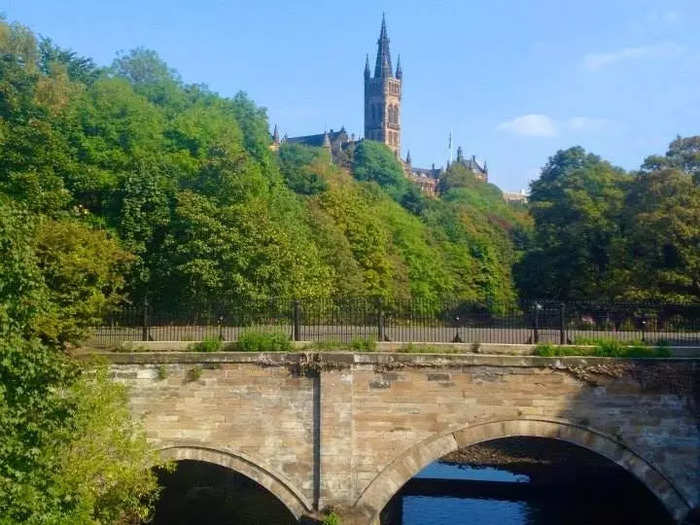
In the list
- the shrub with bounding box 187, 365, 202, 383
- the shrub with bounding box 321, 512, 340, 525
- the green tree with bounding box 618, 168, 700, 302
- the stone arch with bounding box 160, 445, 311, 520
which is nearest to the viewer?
the shrub with bounding box 321, 512, 340, 525

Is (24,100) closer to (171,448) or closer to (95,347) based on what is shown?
(95,347)

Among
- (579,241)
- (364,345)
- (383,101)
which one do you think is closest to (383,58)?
(383,101)

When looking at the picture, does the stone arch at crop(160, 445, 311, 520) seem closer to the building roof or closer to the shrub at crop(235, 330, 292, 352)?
the shrub at crop(235, 330, 292, 352)

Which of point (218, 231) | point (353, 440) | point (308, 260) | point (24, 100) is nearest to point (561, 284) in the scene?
point (308, 260)

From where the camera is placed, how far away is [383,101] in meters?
131

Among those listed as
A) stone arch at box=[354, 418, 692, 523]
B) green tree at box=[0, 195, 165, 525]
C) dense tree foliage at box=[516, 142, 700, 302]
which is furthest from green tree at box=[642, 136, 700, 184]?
green tree at box=[0, 195, 165, 525]

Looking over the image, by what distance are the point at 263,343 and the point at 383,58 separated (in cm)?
12133

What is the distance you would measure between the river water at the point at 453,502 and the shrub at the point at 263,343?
21.7 ft

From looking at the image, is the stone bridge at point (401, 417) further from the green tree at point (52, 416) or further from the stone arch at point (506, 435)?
the green tree at point (52, 416)

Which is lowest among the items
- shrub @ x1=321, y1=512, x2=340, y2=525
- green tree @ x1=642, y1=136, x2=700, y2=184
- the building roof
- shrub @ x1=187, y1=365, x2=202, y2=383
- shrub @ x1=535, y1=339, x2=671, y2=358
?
shrub @ x1=321, y1=512, x2=340, y2=525

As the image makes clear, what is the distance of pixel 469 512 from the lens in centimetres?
2483

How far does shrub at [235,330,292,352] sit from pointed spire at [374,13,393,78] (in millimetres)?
119304

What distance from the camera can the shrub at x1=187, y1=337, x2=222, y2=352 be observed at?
17.3 metres

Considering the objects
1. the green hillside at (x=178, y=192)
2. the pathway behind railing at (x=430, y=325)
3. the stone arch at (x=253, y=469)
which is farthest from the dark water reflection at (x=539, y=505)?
the green hillside at (x=178, y=192)
